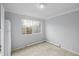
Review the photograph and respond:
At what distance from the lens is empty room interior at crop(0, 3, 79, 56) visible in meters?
1.82

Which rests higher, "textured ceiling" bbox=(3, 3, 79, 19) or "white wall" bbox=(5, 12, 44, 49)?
"textured ceiling" bbox=(3, 3, 79, 19)

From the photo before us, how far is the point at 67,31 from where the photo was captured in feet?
7.75

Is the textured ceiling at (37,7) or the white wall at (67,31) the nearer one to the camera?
the textured ceiling at (37,7)

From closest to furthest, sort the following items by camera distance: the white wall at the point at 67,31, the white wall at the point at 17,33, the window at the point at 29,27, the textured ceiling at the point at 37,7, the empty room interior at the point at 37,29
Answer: the textured ceiling at the point at 37,7 < the empty room interior at the point at 37,29 < the white wall at the point at 67,31 < the white wall at the point at 17,33 < the window at the point at 29,27

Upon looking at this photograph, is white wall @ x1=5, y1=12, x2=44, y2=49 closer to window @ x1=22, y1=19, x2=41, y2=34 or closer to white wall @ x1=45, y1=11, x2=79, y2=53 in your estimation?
window @ x1=22, y1=19, x2=41, y2=34

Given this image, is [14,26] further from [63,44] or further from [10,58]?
[63,44]

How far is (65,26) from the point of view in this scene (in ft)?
8.02

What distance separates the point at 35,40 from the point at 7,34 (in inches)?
67.8

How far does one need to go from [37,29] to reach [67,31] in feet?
→ 5.77

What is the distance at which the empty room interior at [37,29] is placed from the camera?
1.82 m

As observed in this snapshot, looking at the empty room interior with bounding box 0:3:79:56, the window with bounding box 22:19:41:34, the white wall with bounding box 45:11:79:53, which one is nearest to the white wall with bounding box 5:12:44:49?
the empty room interior with bounding box 0:3:79:56

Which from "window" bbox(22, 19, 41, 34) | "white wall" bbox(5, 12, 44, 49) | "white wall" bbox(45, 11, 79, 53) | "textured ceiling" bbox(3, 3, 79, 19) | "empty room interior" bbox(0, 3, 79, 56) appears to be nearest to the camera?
"textured ceiling" bbox(3, 3, 79, 19)

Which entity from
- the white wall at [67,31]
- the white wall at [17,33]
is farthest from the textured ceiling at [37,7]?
the white wall at [67,31]

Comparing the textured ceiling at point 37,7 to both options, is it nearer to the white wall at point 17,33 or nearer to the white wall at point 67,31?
the white wall at point 17,33
